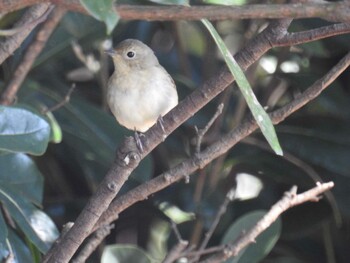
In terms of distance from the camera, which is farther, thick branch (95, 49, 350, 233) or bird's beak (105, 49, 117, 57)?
bird's beak (105, 49, 117, 57)

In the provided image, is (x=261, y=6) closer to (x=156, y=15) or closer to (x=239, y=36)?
(x=156, y=15)

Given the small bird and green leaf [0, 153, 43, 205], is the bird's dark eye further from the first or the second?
green leaf [0, 153, 43, 205]

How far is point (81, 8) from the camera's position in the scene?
1.74m

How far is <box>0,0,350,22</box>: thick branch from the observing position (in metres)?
1.61

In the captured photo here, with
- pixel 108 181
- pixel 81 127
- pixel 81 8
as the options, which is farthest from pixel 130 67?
pixel 81 8

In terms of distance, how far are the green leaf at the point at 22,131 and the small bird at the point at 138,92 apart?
2.63ft

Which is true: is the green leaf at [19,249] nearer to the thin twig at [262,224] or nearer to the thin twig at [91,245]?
the thin twig at [91,245]

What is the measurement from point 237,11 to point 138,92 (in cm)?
209

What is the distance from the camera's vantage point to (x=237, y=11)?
167cm

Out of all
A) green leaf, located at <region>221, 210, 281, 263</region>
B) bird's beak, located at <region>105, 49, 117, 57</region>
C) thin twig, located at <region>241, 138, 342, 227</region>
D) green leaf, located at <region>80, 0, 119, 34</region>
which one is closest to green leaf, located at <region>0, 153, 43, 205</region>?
green leaf, located at <region>221, 210, 281, 263</region>

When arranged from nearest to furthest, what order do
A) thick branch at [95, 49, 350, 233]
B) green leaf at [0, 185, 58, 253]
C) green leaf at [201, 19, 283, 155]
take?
green leaf at [201, 19, 283, 155]
thick branch at [95, 49, 350, 233]
green leaf at [0, 185, 58, 253]

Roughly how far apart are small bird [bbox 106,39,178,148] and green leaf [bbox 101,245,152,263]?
0.61 m

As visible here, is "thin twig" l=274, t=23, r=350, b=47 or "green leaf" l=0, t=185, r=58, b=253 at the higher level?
"thin twig" l=274, t=23, r=350, b=47

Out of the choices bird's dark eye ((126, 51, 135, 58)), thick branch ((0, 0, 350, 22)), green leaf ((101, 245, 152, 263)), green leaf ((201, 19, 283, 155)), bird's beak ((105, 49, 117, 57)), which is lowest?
green leaf ((101, 245, 152, 263))
